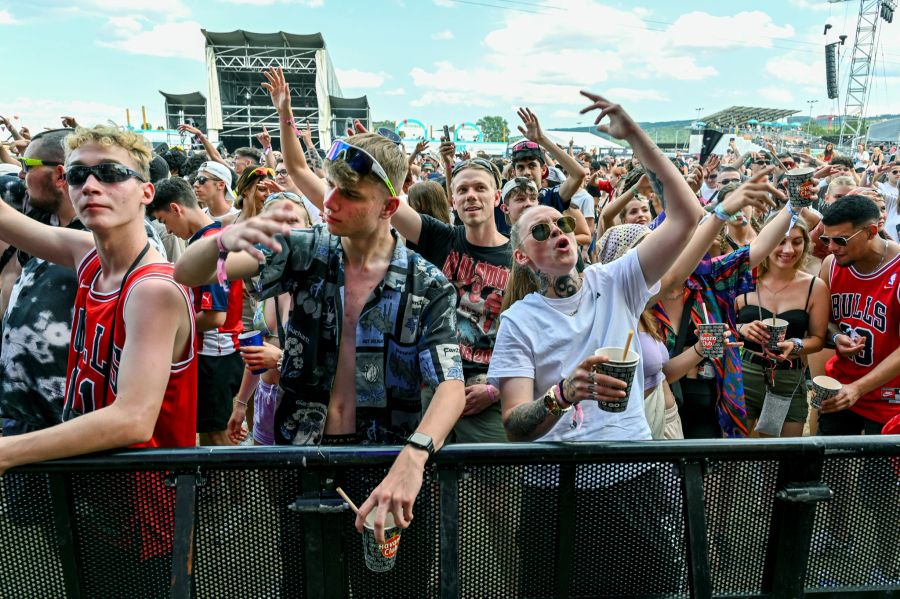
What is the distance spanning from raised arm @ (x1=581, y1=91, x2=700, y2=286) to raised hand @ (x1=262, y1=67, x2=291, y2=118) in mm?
1541

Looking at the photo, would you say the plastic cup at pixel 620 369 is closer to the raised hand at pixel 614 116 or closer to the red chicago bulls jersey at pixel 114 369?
the raised hand at pixel 614 116

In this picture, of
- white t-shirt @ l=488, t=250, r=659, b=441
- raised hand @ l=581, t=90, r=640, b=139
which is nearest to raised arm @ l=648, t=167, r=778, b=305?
white t-shirt @ l=488, t=250, r=659, b=441

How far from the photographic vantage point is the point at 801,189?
3.45 m

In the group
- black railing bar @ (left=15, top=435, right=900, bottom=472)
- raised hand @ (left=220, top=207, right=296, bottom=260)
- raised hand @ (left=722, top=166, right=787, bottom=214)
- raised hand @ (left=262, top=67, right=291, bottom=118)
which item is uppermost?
raised hand @ (left=262, top=67, right=291, bottom=118)

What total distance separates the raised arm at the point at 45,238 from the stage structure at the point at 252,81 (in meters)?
30.5

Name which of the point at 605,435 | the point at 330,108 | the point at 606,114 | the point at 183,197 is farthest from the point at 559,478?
the point at 330,108

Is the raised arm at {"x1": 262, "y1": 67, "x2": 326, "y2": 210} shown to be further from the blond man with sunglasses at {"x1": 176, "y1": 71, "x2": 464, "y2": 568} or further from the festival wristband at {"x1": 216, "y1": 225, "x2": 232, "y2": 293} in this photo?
the festival wristband at {"x1": 216, "y1": 225, "x2": 232, "y2": 293}

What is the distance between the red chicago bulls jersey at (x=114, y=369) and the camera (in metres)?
1.95

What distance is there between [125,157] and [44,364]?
1067mm

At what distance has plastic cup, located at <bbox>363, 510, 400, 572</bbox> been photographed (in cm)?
159

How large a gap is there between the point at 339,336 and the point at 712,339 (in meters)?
2.09

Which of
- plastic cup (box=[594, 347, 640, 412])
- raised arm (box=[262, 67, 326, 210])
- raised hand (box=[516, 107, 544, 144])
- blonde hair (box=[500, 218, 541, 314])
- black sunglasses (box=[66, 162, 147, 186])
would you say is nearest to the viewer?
plastic cup (box=[594, 347, 640, 412])

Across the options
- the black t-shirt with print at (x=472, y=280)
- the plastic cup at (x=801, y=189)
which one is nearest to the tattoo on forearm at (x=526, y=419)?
the black t-shirt with print at (x=472, y=280)

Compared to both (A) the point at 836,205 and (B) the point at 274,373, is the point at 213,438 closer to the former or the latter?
(B) the point at 274,373
